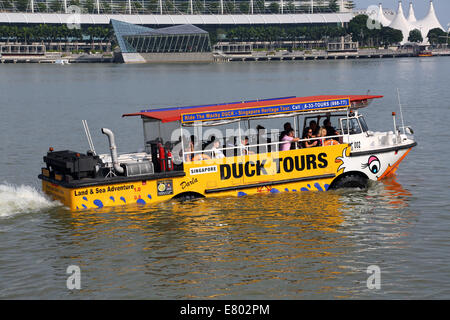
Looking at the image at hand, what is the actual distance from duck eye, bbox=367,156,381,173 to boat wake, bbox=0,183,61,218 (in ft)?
30.4

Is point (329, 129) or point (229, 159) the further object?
point (329, 129)

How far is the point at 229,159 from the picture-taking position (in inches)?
717

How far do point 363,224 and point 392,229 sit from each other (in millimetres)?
782

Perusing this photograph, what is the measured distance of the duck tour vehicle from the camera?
17328mm

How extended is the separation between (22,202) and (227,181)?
19.5 feet

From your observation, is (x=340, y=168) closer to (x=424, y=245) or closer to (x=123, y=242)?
(x=424, y=245)

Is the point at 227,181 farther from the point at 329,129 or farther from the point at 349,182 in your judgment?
the point at 349,182

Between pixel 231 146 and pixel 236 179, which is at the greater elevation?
pixel 231 146

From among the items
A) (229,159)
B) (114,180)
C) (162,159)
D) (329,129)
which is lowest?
(114,180)

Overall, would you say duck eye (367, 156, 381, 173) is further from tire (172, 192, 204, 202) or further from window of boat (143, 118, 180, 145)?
window of boat (143, 118, 180, 145)

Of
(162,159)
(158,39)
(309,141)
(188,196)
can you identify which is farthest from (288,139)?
(158,39)

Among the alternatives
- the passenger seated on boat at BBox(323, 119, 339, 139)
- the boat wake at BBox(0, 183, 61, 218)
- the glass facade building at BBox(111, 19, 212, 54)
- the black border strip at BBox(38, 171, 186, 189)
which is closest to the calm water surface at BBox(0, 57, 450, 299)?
the boat wake at BBox(0, 183, 61, 218)

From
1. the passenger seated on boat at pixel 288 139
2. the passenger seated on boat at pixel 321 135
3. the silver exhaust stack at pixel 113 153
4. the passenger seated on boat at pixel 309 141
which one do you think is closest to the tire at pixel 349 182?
the passenger seated on boat at pixel 321 135
